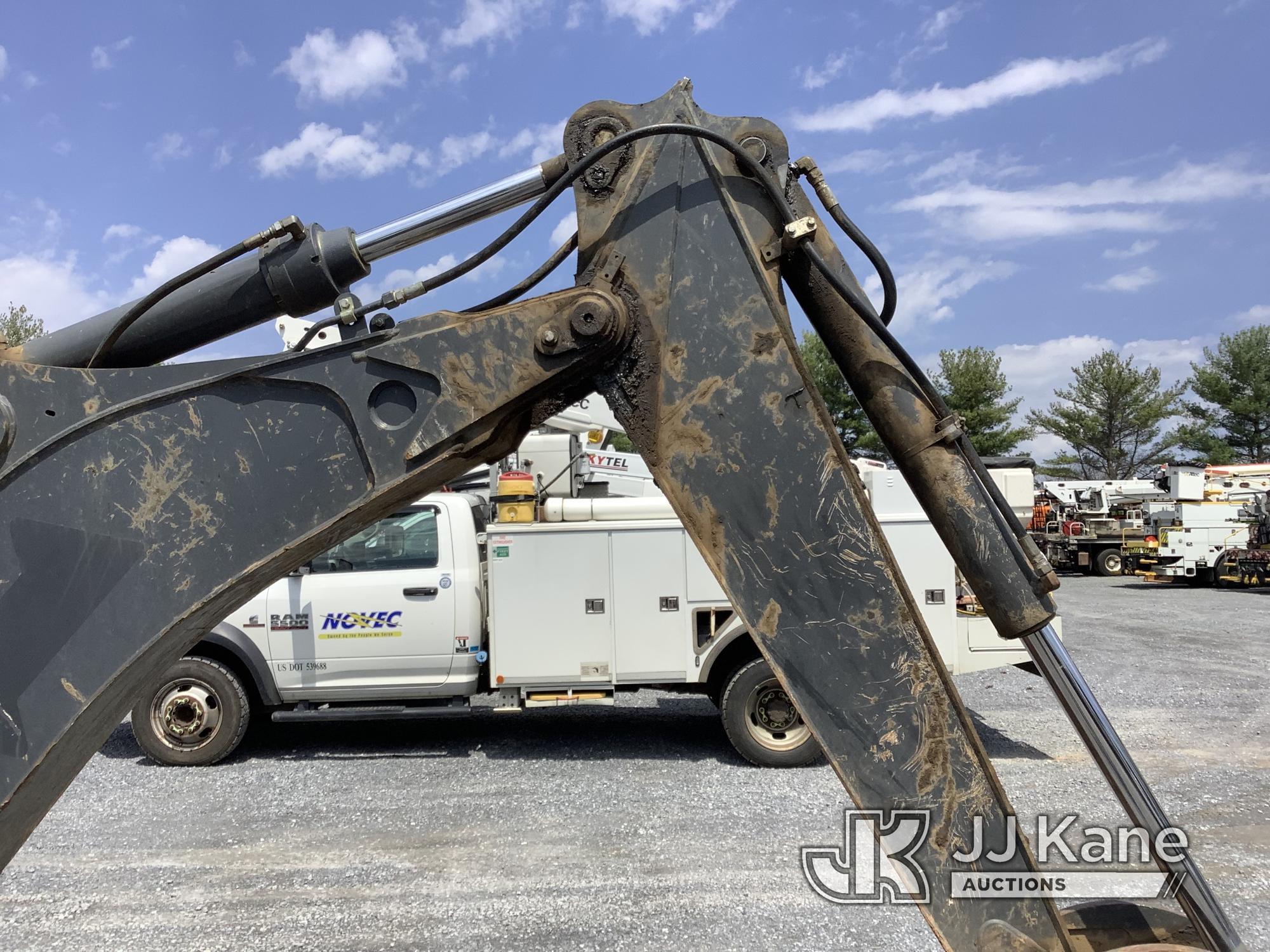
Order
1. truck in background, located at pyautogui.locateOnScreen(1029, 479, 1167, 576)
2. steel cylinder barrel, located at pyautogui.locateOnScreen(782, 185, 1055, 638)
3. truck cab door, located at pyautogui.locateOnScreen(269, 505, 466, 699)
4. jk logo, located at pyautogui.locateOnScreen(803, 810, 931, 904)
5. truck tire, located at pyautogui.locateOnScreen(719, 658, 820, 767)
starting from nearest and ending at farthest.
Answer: jk logo, located at pyautogui.locateOnScreen(803, 810, 931, 904) < steel cylinder barrel, located at pyautogui.locateOnScreen(782, 185, 1055, 638) < truck tire, located at pyautogui.locateOnScreen(719, 658, 820, 767) < truck cab door, located at pyautogui.locateOnScreen(269, 505, 466, 699) < truck in background, located at pyautogui.locateOnScreen(1029, 479, 1167, 576)

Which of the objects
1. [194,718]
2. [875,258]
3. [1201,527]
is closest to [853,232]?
[875,258]

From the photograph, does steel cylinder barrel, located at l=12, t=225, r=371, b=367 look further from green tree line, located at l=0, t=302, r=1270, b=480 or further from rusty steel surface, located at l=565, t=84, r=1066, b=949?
green tree line, located at l=0, t=302, r=1270, b=480

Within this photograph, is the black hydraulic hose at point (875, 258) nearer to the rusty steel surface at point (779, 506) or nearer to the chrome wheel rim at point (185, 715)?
the rusty steel surface at point (779, 506)

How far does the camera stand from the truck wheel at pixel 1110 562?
27.3 metres

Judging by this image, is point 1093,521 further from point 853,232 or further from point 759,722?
point 853,232

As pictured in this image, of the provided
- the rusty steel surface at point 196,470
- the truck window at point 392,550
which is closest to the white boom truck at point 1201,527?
the truck window at point 392,550

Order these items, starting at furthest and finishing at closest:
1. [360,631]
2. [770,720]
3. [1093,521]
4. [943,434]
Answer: [1093,521] → [360,631] → [770,720] → [943,434]

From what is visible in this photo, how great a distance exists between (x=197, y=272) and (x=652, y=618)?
5.55 meters

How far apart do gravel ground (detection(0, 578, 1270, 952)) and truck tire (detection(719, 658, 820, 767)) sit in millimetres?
165

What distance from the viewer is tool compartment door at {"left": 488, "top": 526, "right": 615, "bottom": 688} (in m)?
7.32

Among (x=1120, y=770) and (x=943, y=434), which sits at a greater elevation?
(x=943, y=434)

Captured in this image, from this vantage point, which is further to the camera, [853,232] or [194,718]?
[194,718]

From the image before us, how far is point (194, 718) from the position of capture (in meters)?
7.23

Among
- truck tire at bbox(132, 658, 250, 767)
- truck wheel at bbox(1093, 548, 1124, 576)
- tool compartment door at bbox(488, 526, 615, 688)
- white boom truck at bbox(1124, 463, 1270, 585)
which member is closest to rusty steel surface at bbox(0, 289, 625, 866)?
tool compartment door at bbox(488, 526, 615, 688)
